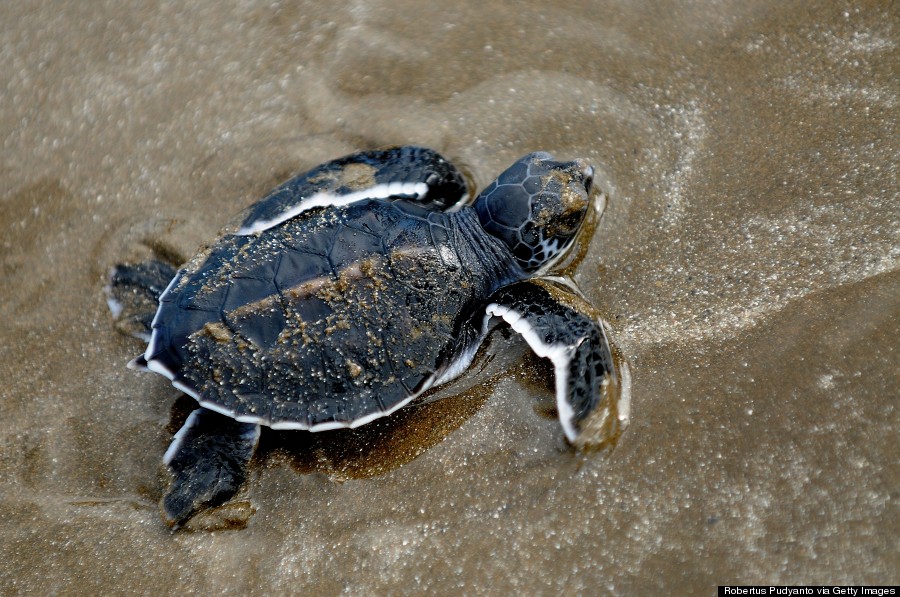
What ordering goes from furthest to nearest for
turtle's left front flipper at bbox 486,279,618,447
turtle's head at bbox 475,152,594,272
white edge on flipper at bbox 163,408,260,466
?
turtle's head at bbox 475,152,594,272 < white edge on flipper at bbox 163,408,260,466 < turtle's left front flipper at bbox 486,279,618,447

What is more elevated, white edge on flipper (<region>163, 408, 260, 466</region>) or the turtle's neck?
the turtle's neck

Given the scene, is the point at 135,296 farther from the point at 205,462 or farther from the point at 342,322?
the point at 342,322

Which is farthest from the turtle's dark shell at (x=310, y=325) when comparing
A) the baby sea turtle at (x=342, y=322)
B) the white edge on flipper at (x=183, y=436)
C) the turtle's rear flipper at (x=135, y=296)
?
the turtle's rear flipper at (x=135, y=296)

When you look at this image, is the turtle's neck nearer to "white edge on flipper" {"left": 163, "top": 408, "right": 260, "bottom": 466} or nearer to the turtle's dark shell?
the turtle's dark shell

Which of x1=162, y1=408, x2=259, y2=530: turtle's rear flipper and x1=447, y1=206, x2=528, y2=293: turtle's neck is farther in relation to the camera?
x1=447, y1=206, x2=528, y2=293: turtle's neck

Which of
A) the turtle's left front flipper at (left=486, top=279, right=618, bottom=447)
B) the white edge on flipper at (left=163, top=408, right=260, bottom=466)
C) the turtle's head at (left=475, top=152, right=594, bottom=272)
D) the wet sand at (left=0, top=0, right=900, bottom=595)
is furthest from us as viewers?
the turtle's head at (left=475, top=152, right=594, bottom=272)

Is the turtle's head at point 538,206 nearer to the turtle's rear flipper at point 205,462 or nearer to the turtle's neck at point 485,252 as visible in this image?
the turtle's neck at point 485,252

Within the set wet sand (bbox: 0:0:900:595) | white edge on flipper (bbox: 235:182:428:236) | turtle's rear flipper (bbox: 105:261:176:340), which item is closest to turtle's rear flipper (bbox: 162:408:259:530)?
wet sand (bbox: 0:0:900:595)

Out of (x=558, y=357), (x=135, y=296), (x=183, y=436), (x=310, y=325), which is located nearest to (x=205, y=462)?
(x=183, y=436)

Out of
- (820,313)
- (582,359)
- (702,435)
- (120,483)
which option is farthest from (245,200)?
(820,313)
